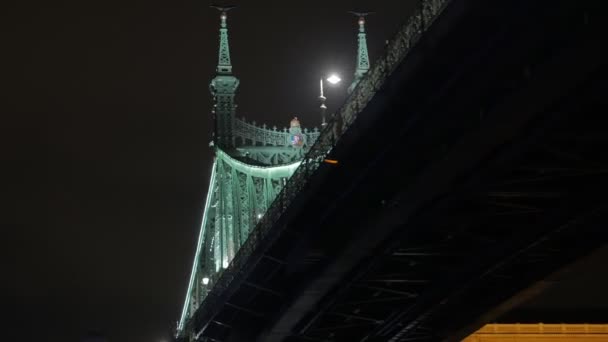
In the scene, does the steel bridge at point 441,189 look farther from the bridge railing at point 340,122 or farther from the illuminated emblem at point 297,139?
the illuminated emblem at point 297,139

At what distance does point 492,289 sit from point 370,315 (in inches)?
241

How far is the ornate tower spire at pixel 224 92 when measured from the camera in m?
92.4

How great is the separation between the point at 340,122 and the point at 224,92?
52387 millimetres

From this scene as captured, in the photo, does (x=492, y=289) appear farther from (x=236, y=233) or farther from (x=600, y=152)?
(x=236, y=233)

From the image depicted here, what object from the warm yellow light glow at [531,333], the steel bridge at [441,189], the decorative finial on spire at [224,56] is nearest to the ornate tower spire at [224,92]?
the decorative finial on spire at [224,56]

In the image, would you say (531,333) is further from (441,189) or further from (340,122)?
(441,189)

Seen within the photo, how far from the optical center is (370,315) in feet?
174

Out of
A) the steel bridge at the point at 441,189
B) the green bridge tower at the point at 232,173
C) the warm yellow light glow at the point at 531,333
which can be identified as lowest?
the steel bridge at the point at 441,189

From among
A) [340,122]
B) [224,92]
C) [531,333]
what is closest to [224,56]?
[224,92]

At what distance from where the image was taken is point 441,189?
127ft

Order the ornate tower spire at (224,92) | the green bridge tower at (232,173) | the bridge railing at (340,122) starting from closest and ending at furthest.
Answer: the bridge railing at (340,122)
the green bridge tower at (232,173)
the ornate tower spire at (224,92)

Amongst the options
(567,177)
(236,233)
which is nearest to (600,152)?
(567,177)

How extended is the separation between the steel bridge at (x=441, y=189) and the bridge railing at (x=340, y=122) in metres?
0.07

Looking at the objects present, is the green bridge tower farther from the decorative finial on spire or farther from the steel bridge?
the steel bridge
